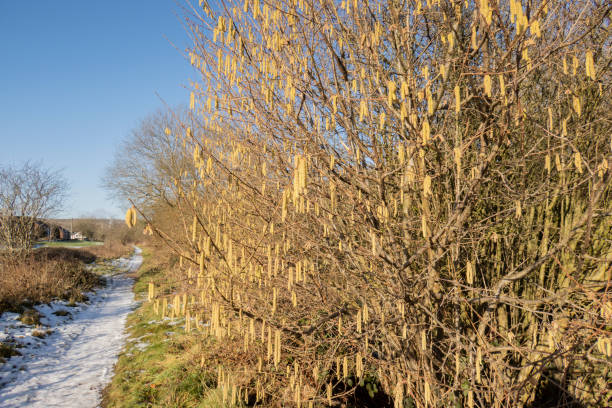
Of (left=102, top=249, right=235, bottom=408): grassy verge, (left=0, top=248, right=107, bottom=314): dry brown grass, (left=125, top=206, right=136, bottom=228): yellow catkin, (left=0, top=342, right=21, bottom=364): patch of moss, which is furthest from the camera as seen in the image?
(left=0, top=248, right=107, bottom=314): dry brown grass

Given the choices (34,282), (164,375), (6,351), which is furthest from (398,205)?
(34,282)

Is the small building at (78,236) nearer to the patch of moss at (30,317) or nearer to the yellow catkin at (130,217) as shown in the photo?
the patch of moss at (30,317)

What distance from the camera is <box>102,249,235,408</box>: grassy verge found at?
4.21 meters

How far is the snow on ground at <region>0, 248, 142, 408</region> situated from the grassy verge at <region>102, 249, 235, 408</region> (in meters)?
0.33

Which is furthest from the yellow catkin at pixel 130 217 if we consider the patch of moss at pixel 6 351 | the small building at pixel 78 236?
the small building at pixel 78 236

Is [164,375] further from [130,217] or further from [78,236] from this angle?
[78,236]

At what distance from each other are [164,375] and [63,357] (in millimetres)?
3140

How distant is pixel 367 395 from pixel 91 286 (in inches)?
474

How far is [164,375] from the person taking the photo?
4.84 metres

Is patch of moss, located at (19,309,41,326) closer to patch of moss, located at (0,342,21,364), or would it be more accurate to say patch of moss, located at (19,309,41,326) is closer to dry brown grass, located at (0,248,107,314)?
dry brown grass, located at (0,248,107,314)

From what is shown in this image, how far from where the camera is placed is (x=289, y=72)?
111 inches

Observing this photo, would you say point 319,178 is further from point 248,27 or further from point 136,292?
point 136,292

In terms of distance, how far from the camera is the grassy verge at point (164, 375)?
166 inches

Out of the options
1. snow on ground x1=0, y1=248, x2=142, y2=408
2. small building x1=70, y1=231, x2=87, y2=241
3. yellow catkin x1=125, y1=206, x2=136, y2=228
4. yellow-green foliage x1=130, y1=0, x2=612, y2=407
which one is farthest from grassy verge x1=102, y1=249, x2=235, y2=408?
small building x1=70, y1=231, x2=87, y2=241
